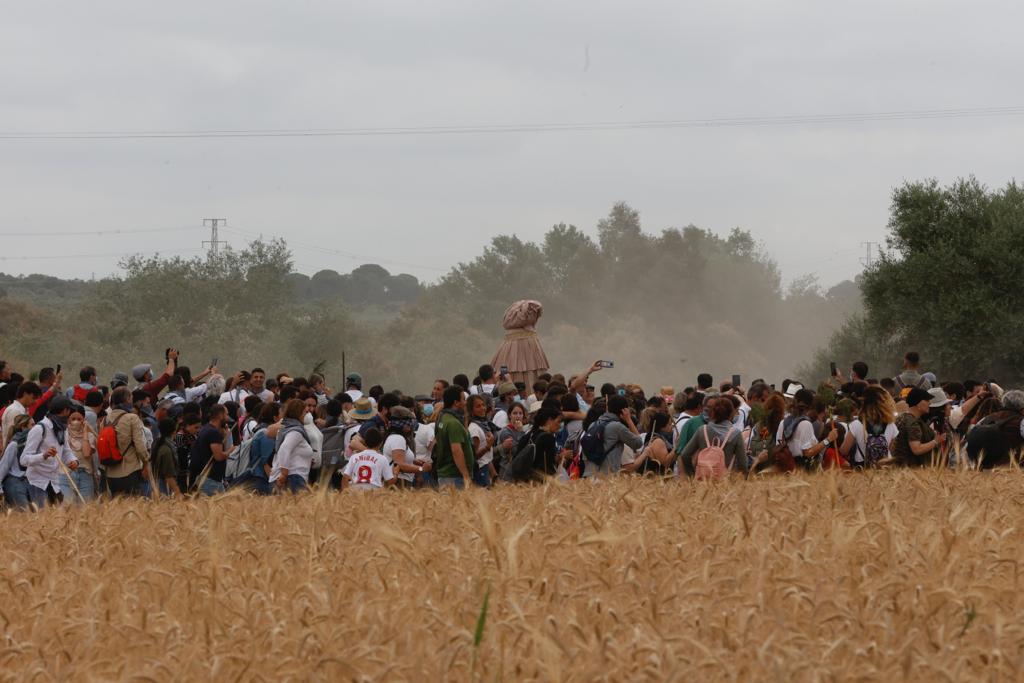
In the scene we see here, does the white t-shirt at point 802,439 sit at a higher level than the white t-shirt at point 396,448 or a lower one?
higher

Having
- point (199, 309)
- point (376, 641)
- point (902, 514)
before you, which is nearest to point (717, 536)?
point (902, 514)

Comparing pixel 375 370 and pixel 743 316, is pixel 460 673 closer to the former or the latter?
pixel 375 370

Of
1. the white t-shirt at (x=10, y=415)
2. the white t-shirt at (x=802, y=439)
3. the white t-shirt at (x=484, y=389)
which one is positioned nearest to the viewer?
the white t-shirt at (x=802, y=439)

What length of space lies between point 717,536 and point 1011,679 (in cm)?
188

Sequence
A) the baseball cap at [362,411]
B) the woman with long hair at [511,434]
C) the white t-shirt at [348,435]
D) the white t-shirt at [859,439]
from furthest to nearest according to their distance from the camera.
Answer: the woman with long hair at [511,434], the baseball cap at [362,411], the white t-shirt at [348,435], the white t-shirt at [859,439]

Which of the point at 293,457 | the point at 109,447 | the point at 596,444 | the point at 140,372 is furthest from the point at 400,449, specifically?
the point at 140,372

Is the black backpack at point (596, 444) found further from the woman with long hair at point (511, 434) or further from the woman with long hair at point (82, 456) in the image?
the woman with long hair at point (82, 456)

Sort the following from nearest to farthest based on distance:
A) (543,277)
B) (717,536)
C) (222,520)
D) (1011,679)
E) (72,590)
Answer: (1011,679) → (72,590) → (717,536) → (222,520) → (543,277)

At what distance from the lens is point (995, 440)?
12.5 m

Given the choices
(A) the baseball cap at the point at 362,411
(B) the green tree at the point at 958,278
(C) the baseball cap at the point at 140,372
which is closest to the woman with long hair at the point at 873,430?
(A) the baseball cap at the point at 362,411

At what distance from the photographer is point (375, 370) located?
82500 millimetres

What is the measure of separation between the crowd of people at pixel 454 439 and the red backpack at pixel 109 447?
0.07 ft

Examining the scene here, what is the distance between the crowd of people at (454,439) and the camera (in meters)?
13.1

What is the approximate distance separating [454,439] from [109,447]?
4.00 meters
